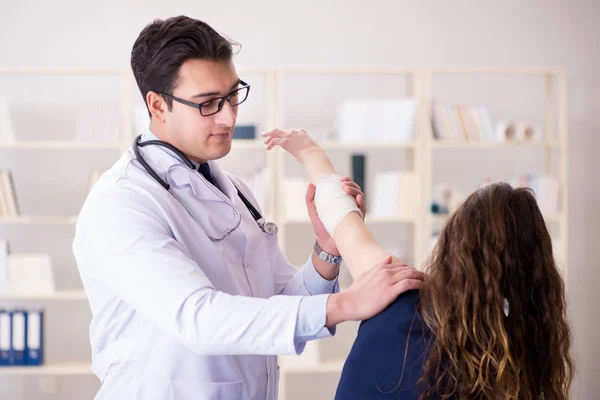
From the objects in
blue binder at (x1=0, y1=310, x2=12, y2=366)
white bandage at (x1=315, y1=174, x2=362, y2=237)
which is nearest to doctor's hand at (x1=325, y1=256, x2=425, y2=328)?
white bandage at (x1=315, y1=174, x2=362, y2=237)

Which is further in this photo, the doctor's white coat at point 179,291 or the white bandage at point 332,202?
the white bandage at point 332,202

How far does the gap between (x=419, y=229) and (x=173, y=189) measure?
2.55 m

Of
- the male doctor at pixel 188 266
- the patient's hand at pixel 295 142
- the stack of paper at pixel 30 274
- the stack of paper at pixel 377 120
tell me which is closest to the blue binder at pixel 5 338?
the stack of paper at pixel 30 274

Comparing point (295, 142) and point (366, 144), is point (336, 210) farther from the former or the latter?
point (366, 144)

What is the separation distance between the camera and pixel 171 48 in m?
1.52

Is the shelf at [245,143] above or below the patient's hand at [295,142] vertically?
above

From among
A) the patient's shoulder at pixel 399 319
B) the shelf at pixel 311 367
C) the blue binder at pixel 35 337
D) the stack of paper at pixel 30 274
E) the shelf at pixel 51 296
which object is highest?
the patient's shoulder at pixel 399 319

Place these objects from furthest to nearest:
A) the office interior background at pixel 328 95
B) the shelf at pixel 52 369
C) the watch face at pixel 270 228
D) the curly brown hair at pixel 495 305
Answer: the office interior background at pixel 328 95, the shelf at pixel 52 369, the watch face at pixel 270 228, the curly brown hair at pixel 495 305

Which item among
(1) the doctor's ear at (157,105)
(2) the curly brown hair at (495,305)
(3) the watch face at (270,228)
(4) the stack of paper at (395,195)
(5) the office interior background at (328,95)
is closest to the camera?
(2) the curly brown hair at (495,305)

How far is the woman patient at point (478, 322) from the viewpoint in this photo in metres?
1.21

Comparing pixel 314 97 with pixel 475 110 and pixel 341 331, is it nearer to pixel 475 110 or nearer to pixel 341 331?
pixel 475 110

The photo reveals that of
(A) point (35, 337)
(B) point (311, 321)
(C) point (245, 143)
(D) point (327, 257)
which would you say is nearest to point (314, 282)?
(D) point (327, 257)

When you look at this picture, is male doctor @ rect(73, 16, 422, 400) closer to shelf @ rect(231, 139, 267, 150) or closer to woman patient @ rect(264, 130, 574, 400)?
woman patient @ rect(264, 130, 574, 400)

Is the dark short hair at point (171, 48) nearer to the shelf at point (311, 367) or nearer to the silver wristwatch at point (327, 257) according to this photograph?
the silver wristwatch at point (327, 257)
